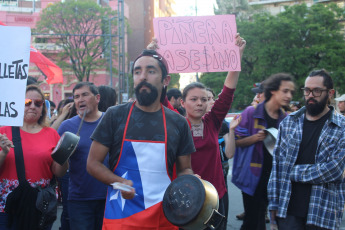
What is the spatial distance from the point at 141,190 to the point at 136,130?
0.41 meters

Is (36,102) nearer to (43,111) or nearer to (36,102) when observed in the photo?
(36,102)

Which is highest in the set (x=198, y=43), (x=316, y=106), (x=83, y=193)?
(x=198, y=43)

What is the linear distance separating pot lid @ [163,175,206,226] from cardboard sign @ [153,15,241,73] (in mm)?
1954

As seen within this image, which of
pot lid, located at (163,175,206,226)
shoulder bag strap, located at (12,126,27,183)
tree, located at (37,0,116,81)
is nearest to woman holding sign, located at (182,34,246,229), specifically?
pot lid, located at (163,175,206,226)

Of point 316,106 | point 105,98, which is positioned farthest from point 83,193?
point 316,106

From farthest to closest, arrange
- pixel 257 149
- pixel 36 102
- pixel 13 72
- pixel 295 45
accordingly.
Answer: pixel 295 45 → pixel 257 149 → pixel 36 102 → pixel 13 72

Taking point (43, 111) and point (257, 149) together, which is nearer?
point (43, 111)

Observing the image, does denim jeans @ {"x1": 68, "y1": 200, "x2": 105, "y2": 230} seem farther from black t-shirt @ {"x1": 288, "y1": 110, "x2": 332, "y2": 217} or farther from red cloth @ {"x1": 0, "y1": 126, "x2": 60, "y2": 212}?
black t-shirt @ {"x1": 288, "y1": 110, "x2": 332, "y2": 217}

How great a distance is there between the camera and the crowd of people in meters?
2.97

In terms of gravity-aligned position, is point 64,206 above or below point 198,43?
below

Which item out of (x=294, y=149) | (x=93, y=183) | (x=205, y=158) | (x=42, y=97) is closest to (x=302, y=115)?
(x=294, y=149)

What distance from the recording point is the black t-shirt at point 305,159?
392 centimetres

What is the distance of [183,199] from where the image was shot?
2797 millimetres

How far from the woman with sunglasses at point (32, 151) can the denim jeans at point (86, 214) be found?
0.56m
